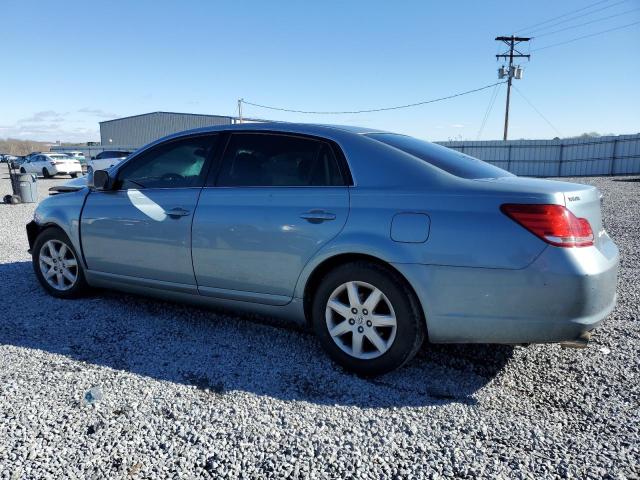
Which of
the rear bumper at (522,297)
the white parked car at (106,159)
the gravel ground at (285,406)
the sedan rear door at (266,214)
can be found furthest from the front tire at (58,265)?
the white parked car at (106,159)

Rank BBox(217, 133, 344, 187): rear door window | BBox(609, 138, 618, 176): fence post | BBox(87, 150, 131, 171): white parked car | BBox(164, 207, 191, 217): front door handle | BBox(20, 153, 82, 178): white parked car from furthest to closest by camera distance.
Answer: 1. BBox(20, 153, 82, 178): white parked car
2. BBox(609, 138, 618, 176): fence post
3. BBox(87, 150, 131, 171): white parked car
4. BBox(164, 207, 191, 217): front door handle
5. BBox(217, 133, 344, 187): rear door window

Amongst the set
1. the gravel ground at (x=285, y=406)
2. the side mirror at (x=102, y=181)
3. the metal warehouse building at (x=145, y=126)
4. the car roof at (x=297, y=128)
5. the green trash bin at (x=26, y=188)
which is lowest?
the gravel ground at (x=285, y=406)

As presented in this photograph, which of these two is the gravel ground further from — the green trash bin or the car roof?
the green trash bin

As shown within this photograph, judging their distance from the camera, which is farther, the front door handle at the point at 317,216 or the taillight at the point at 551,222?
the front door handle at the point at 317,216

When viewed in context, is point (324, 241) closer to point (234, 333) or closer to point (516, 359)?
point (234, 333)

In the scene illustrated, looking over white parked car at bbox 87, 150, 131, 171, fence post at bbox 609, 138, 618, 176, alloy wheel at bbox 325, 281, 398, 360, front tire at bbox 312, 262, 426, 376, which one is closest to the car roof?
front tire at bbox 312, 262, 426, 376

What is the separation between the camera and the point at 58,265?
455 cm

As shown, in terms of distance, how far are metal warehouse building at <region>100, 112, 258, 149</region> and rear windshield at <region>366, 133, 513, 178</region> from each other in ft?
137

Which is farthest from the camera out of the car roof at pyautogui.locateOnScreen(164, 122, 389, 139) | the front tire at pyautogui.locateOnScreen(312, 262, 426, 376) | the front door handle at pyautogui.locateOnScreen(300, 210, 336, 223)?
the car roof at pyautogui.locateOnScreen(164, 122, 389, 139)

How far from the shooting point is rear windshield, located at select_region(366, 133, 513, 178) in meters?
3.13

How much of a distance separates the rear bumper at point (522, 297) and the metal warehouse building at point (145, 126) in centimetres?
4290

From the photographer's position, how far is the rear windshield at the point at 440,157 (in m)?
3.13

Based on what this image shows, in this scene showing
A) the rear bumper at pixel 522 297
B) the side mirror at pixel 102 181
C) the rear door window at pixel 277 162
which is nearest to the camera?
the rear bumper at pixel 522 297

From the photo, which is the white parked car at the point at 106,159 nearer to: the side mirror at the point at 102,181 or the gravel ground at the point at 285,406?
the side mirror at the point at 102,181
